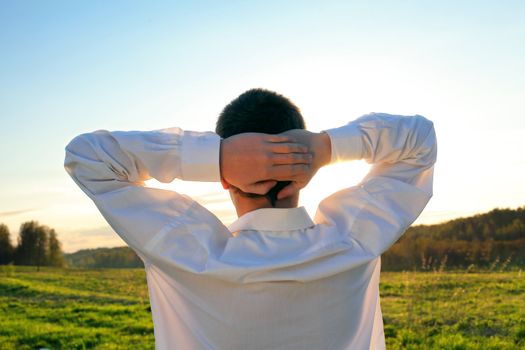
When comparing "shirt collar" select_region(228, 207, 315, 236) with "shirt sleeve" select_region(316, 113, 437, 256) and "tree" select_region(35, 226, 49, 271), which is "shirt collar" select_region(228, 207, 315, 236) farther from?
"tree" select_region(35, 226, 49, 271)

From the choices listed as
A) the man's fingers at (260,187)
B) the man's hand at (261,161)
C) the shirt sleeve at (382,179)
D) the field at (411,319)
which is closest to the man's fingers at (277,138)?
the man's hand at (261,161)

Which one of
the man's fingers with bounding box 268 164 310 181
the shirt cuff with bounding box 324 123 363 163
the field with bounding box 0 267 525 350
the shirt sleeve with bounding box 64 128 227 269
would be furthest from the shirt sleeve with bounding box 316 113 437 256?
the field with bounding box 0 267 525 350

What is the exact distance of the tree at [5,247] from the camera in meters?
47.0

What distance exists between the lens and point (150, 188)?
1.70m

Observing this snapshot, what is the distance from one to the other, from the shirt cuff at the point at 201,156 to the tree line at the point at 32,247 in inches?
1975

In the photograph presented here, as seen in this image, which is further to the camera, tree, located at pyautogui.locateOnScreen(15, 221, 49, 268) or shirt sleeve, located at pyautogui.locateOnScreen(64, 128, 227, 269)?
tree, located at pyautogui.locateOnScreen(15, 221, 49, 268)

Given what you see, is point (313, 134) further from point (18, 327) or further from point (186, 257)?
point (18, 327)

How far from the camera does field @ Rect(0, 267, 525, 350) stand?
7465 mm

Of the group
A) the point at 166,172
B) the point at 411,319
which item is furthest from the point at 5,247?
the point at 166,172

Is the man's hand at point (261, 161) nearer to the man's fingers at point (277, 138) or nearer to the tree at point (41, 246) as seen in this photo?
the man's fingers at point (277, 138)

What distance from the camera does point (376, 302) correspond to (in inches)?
80.9

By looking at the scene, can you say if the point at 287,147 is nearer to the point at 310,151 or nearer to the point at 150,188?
the point at 310,151

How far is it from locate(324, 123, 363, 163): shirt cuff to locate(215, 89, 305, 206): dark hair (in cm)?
A: 13

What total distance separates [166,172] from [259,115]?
14.2 inches
